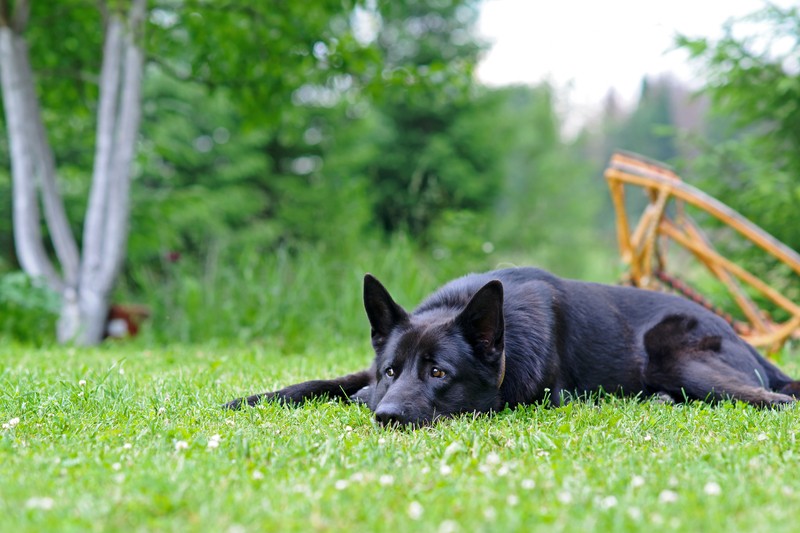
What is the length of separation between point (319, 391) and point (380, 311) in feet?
1.77

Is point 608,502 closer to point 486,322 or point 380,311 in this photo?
point 486,322

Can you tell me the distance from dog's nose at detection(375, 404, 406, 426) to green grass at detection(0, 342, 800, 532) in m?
0.05

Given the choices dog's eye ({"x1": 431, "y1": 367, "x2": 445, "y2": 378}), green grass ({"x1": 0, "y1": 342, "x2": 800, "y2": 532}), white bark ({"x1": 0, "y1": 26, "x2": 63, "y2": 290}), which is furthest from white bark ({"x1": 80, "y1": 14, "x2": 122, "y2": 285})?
dog's eye ({"x1": 431, "y1": 367, "x2": 445, "y2": 378})

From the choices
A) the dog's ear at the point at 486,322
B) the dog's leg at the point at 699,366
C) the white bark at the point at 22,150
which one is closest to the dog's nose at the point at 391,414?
the dog's ear at the point at 486,322

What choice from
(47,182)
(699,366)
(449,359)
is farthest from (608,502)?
(47,182)

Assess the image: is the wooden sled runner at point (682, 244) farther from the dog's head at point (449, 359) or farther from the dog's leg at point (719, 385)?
the dog's head at point (449, 359)

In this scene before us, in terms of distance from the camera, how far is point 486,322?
134 inches

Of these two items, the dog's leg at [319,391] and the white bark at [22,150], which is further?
the white bark at [22,150]

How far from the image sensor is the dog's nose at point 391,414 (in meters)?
3.07

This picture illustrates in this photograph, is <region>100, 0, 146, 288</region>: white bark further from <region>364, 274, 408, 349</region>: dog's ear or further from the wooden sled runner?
<region>364, 274, 408, 349</region>: dog's ear

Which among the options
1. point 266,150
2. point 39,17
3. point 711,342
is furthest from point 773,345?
point 266,150

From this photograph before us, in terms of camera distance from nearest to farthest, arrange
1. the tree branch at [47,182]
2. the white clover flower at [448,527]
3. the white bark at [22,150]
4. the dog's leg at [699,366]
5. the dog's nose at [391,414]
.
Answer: the white clover flower at [448,527] → the dog's nose at [391,414] → the dog's leg at [699,366] → the white bark at [22,150] → the tree branch at [47,182]

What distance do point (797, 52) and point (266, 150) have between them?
10.3 metres

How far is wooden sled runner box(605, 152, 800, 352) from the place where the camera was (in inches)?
239
